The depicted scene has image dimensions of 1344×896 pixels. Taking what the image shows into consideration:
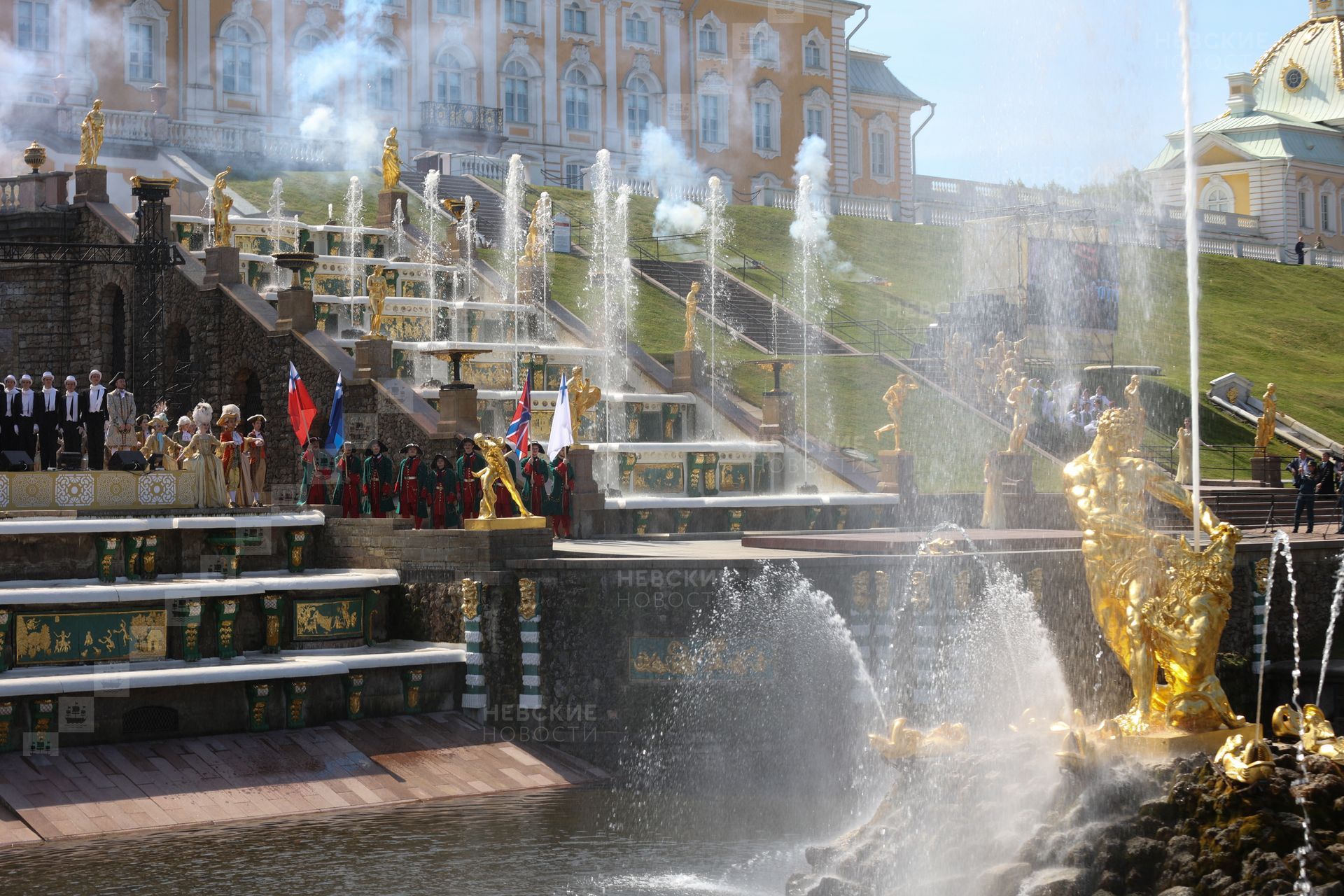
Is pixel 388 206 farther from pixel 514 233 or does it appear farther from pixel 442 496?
pixel 442 496

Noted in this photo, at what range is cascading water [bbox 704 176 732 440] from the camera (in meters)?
31.4

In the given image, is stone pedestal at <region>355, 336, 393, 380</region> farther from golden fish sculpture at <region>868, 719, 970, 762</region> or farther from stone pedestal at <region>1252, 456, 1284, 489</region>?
stone pedestal at <region>1252, 456, 1284, 489</region>

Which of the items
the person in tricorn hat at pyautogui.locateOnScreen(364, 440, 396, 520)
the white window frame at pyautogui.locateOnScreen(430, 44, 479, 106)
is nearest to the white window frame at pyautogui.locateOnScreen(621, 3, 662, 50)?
the white window frame at pyautogui.locateOnScreen(430, 44, 479, 106)

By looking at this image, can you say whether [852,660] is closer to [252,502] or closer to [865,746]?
[865,746]

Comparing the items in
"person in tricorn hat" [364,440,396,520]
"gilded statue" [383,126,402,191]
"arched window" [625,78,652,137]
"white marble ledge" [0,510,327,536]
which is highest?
"arched window" [625,78,652,137]

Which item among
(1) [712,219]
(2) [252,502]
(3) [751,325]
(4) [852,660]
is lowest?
(4) [852,660]

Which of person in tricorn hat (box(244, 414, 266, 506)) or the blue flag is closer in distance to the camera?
A: person in tricorn hat (box(244, 414, 266, 506))

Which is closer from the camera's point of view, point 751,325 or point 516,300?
point 516,300

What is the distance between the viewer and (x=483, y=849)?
1559 centimetres

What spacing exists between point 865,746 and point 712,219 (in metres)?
32.5

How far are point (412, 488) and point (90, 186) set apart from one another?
13297mm

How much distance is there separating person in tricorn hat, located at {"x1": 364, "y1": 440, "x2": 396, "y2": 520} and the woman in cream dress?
2.77 meters

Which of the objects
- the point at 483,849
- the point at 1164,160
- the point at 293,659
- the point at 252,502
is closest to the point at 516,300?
the point at 252,502

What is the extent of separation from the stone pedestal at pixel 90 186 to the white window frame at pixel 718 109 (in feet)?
107
